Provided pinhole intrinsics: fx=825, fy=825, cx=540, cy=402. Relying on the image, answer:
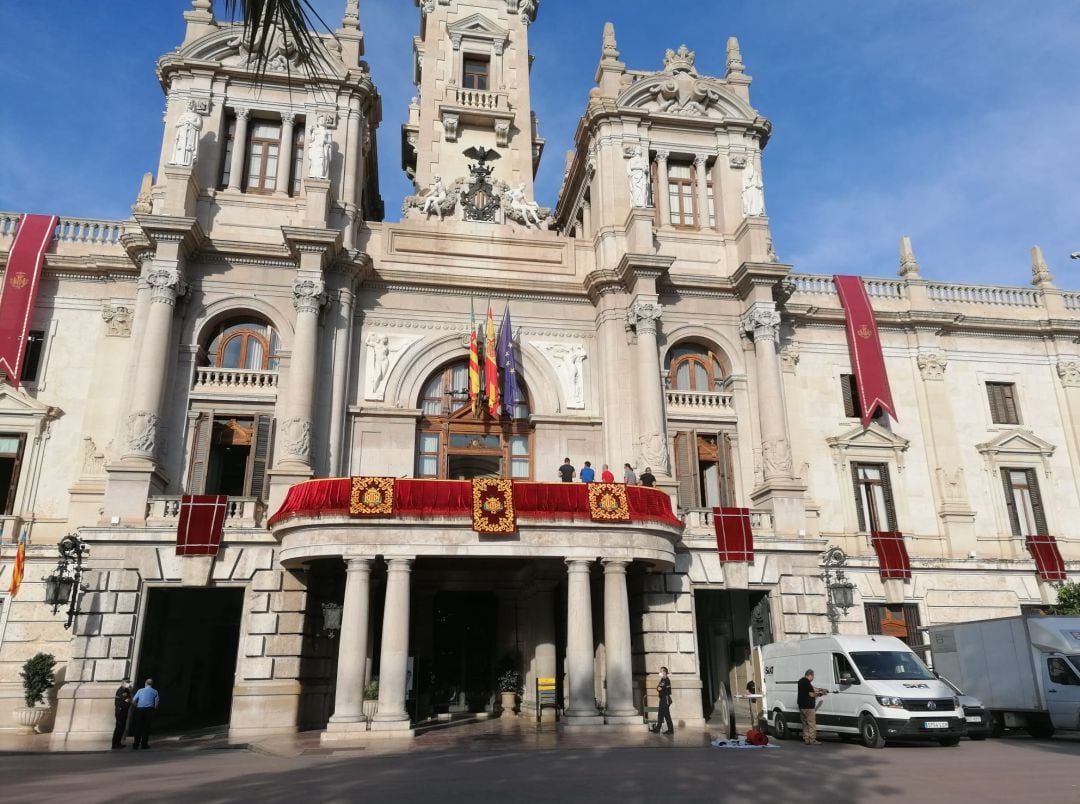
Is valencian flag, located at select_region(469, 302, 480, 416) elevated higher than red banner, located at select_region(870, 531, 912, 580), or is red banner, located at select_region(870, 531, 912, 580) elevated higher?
valencian flag, located at select_region(469, 302, 480, 416)

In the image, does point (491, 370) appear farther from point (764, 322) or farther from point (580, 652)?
point (580, 652)

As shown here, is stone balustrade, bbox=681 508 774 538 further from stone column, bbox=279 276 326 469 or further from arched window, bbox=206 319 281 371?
arched window, bbox=206 319 281 371

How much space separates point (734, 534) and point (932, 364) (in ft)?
43.6

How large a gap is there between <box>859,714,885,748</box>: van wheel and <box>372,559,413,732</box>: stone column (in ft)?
36.1

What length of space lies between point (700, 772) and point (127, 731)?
1643 centimetres

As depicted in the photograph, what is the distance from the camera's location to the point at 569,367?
30.3 metres

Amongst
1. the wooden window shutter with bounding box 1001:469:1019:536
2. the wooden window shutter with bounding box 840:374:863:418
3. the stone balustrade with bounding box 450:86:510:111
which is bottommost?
the wooden window shutter with bounding box 1001:469:1019:536

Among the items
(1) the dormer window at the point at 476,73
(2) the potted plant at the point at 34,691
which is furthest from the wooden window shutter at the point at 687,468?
(2) the potted plant at the point at 34,691

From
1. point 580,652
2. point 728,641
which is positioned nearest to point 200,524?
point 580,652

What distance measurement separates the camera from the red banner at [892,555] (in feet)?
98.7

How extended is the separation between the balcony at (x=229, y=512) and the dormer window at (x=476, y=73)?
22.9 metres

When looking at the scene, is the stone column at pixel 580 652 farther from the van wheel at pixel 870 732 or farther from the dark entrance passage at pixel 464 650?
the dark entrance passage at pixel 464 650

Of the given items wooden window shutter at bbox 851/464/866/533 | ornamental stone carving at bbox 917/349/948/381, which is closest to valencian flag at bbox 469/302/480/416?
wooden window shutter at bbox 851/464/866/533

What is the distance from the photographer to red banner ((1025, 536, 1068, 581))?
31.2m
